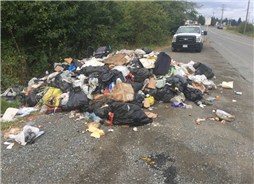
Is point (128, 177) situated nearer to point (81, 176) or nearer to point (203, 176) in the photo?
point (81, 176)

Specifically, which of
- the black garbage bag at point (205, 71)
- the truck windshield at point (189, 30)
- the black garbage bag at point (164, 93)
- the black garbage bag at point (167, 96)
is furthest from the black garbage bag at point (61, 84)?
the truck windshield at point (189, 30)

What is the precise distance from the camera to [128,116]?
412 centimetres

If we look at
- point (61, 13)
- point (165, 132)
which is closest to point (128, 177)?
point (165, 132)

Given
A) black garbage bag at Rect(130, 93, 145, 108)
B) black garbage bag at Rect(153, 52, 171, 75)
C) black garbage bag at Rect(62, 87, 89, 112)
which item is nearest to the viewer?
black garbage bag at Rect(62, 87, 89, 112)

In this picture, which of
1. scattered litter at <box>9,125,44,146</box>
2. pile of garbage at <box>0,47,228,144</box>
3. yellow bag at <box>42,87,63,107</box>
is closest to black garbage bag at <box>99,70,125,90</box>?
pile of garbage at <box>0,47,228,144</box>

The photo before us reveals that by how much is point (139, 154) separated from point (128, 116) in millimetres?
1021

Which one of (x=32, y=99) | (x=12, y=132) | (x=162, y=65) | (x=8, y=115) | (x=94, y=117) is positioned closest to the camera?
(x=12, y=132)

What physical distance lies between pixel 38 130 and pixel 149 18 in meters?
13.1

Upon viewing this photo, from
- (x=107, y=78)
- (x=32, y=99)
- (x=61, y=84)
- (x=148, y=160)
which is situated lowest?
(x=148, y=160)

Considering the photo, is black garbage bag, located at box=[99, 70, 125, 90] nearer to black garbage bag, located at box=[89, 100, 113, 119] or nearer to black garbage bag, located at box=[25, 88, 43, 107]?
black garbage bag, located at box=[89, 100, 113, 119]

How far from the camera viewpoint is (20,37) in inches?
267

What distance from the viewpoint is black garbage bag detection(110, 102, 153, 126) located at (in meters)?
4.11

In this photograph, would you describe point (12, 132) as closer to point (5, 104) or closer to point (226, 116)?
point (5, 104)

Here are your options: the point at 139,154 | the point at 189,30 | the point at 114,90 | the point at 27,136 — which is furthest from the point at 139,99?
the point at 189,30
